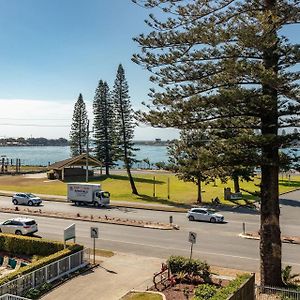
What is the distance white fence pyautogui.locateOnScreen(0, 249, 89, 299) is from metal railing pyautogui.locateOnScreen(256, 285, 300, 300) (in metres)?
9.97

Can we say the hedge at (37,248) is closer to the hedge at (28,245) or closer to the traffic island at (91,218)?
the hedge at (28,245)

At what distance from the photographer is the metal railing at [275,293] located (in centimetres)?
1680

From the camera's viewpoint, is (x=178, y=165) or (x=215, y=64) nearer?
(x=215, y=64)

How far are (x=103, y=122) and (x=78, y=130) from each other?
42.7 feet

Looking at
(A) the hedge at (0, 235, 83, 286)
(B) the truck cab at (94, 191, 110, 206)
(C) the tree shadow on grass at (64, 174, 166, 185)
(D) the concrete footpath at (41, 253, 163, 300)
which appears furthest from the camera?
(C) the tree shadow on grass at (64, 174, 166, 185)

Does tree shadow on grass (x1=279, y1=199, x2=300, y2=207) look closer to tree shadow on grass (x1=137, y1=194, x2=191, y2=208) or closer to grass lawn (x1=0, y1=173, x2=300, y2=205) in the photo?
grass lawn (x1=0, y1=173, x2=300, y2=205)

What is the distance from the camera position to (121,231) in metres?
33.9

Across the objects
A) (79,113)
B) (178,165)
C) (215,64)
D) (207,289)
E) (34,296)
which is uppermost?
(79,113)

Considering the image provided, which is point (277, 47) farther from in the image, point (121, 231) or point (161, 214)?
point (161, 214)

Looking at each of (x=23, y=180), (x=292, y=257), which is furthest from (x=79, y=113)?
(x=292, y=257)

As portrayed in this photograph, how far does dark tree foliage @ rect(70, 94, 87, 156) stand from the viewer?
3652 inches

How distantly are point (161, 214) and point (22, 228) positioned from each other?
15063 mm

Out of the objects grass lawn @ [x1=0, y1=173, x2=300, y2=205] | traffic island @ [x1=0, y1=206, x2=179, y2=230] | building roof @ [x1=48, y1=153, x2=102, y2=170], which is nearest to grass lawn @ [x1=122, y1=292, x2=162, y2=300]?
traffic island @ [x1=0, y1=206, x2=179, y2=230]

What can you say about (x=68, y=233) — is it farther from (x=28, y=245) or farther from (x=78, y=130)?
(x=78, y=130)
